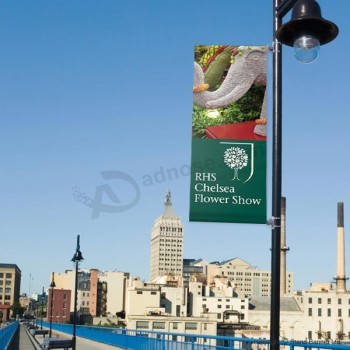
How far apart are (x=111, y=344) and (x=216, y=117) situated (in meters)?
31.3

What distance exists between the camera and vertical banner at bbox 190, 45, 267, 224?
293 inches

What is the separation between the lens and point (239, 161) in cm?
755

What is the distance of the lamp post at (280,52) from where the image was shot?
20.1ft

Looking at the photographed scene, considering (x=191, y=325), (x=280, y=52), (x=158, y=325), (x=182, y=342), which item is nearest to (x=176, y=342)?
(x=182, y=342)

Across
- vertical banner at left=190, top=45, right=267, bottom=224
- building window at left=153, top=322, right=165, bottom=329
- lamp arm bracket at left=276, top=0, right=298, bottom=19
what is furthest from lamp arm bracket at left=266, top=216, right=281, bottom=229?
building window at left=153, top=322, right=165, bottom=329

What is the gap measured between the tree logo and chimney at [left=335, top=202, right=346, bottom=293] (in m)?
137

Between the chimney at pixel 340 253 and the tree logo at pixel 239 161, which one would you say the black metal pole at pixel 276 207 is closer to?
the tree logo at pixel 239 161

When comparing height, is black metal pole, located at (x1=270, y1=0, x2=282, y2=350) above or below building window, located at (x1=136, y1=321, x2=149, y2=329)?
above

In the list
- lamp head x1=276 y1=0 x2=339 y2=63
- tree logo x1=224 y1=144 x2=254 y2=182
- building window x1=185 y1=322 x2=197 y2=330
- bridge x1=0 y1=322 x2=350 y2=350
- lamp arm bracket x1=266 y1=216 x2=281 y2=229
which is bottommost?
building window x1=185 y1=322 x2=197 y2=330

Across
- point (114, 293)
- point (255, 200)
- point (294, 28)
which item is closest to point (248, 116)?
point (255, 200)

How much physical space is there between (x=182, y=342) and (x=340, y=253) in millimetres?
126141

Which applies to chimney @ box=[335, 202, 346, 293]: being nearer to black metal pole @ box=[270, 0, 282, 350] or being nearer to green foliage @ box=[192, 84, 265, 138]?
green foliage @ box=[192, 84, 265, 138]

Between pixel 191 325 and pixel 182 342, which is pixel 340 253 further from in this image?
pixel 182 342

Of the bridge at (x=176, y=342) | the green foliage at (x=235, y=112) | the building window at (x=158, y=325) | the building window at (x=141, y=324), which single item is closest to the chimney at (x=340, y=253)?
the building window at (x=158, y=325)
